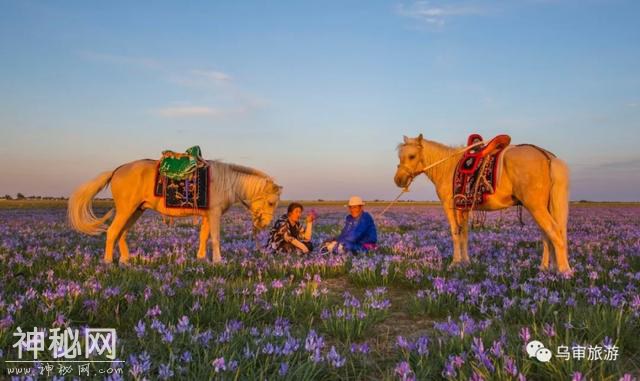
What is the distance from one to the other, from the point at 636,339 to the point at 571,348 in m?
1.03

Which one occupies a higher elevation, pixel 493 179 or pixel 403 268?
pixel 493 179

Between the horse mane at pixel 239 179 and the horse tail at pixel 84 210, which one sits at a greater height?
the horse mane at pixel 239 179

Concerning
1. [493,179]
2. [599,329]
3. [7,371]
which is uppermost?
[493,179]

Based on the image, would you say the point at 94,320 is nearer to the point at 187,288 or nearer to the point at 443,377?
the point at 187,288

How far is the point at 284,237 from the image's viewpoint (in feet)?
34.1

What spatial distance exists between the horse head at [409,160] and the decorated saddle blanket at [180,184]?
4308 millimetres

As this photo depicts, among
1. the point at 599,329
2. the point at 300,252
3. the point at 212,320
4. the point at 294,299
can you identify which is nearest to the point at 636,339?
the point at 599,329

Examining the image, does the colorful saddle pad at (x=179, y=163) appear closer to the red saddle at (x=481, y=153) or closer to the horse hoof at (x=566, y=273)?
the red saddle at (x=481, y=153)

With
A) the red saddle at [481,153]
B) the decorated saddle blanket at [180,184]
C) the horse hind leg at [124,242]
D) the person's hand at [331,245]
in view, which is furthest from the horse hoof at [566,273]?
the horse hind leg at [124,242]

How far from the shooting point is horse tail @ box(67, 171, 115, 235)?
8.89 metres

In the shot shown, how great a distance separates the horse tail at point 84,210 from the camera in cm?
889

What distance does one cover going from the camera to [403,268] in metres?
7.49

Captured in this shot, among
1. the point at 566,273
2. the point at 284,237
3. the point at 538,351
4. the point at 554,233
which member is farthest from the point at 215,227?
the point at 538,351

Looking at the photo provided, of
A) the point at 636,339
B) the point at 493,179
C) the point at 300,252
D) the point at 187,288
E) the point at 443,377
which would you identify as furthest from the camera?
the point at 300,252
